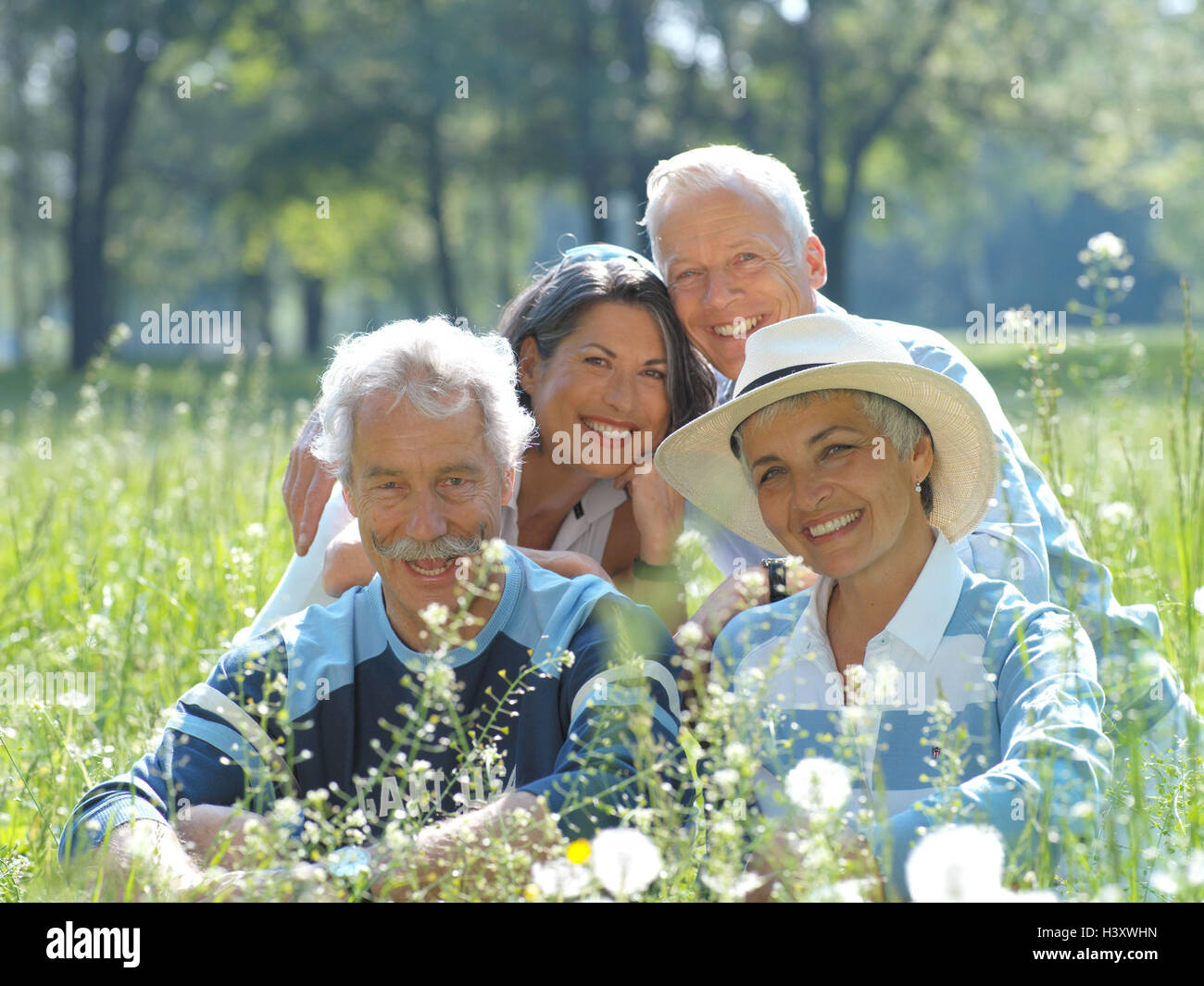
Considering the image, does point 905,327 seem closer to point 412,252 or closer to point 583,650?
point 583,650

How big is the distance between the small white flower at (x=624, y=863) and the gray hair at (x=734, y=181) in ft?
10.6

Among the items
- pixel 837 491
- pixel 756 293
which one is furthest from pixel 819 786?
pixel 756 293

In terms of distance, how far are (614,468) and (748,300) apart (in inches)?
30.2

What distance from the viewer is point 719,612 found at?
4078 mm

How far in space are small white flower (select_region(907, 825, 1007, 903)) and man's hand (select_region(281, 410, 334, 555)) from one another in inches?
116

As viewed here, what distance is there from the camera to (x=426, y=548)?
343 centimetres

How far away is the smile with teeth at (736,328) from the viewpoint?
4.80 metres

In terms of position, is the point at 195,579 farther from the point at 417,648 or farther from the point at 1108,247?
the point at 1108,247

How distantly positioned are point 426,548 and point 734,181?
2138mm

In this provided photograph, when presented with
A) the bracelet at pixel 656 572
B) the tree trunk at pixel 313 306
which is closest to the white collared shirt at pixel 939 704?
the bracelet at pixel 656 572
